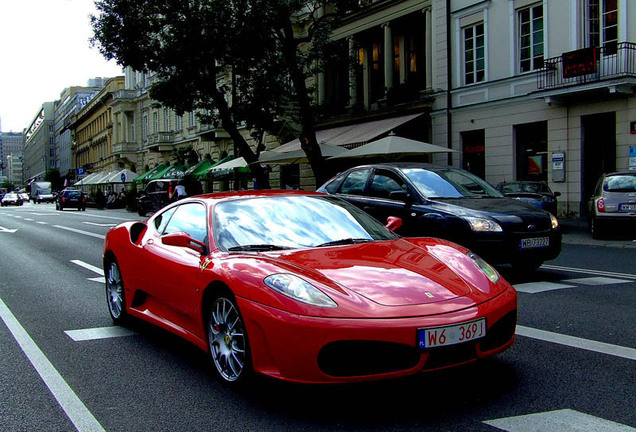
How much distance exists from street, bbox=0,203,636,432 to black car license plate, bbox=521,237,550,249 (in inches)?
49.6

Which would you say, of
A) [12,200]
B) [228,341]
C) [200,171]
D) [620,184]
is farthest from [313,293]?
[12,200]

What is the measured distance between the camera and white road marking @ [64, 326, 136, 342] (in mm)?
5773

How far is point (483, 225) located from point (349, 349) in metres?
5.07

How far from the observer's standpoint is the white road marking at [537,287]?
7.71 meters

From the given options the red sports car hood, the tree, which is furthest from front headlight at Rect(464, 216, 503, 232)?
the tree

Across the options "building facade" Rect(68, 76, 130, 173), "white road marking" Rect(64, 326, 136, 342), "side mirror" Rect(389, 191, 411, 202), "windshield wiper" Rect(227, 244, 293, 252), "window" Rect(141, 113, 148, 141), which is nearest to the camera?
"windshield wiper" Rect(227, 244, 293, 252)

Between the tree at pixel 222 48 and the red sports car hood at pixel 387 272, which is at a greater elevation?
the tree at pixel 222 48

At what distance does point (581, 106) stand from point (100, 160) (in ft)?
251

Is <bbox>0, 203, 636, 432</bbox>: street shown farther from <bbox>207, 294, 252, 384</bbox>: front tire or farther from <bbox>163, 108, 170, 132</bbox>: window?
<bbox>163, 108, 170, 132</bbox>: window

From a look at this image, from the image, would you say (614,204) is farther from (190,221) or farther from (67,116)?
(67,116)

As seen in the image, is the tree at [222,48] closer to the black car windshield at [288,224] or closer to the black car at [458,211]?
the black car at [458,211]

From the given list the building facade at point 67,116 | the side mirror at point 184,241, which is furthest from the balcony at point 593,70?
the building facade at point 67,116

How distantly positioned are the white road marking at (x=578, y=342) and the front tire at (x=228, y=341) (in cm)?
259

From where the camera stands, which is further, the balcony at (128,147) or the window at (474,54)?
the balcony at (128,147)
